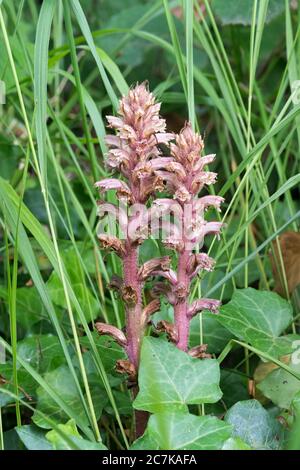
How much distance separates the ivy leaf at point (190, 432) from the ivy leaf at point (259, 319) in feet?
1.16

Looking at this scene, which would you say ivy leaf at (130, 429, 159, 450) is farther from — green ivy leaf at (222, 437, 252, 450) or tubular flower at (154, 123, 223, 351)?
tubular flower at (154, 123, 223, 351)

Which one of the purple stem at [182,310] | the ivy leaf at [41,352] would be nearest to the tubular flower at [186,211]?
the purple stem at [182,310]

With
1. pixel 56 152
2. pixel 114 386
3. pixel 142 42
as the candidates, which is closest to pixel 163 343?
pixel 114 386

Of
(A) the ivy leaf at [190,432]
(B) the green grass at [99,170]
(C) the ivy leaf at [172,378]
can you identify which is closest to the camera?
(A) the ivy leaf at [190,432]

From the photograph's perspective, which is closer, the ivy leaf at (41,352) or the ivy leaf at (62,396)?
the ivy leaf at (62,396)

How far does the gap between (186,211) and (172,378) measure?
32 centimetres

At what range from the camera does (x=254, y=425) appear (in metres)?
1.49

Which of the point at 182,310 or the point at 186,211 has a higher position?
the point at 186,211

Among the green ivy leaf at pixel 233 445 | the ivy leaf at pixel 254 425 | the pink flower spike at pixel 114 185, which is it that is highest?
the pink flower spike at pixel 114 185

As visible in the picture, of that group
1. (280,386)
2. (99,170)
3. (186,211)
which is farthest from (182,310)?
(99,170)

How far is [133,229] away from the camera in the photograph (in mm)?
1445

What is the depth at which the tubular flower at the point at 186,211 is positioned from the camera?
1.40 m

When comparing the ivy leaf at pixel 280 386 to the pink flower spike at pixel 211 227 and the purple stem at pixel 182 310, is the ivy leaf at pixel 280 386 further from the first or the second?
the pink flower spike at pixel 211 227

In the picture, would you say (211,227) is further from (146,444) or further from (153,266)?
(146,444)
